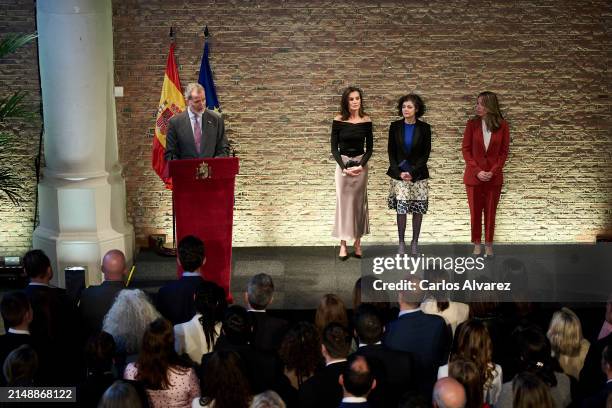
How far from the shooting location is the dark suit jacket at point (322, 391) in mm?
5094

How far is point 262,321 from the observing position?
19.6ft

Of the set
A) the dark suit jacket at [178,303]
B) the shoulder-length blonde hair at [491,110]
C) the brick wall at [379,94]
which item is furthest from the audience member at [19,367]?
the shoulder-length blonde hair at [491,110]

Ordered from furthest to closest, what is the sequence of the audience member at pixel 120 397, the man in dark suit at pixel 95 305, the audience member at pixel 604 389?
the man in dark suit at pixel 95 305, the audience member at pixel 604 389, the audience member at pixel 120 397

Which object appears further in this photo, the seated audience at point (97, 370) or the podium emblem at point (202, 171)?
the podium emblem at point (202, 171)

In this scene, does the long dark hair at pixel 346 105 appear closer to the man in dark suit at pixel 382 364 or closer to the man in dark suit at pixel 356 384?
the man in dark suit at pixel 382 364

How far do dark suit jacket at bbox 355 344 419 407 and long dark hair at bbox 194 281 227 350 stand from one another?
1109mm

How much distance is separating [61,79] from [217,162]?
2.07 metres

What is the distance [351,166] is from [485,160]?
126 cm

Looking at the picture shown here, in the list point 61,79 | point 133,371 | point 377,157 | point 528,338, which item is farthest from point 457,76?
point 133,371

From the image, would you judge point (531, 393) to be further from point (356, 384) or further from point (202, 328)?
point (202, 328)

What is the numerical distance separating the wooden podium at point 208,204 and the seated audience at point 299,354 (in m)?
2.49

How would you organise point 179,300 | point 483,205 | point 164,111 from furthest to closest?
point 164,111 < point 483,205 < point 179,300

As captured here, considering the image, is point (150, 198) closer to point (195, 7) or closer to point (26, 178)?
point (26, 178)

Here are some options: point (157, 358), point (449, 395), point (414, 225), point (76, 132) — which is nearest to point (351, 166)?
point (414, 225)
